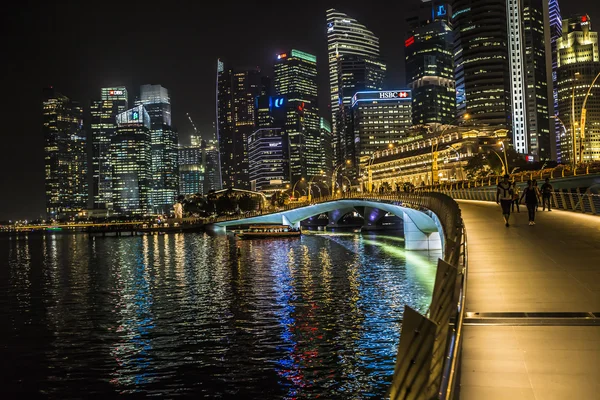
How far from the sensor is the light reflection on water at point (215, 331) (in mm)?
17922

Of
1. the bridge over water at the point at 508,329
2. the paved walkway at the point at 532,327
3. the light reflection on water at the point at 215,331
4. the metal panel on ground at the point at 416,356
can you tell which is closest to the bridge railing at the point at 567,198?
the light reflection on water at the point at 215,331

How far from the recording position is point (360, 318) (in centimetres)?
2691

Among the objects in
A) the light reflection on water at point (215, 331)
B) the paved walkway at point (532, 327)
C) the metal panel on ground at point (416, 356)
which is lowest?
the light reflection on water at point (215, 331)

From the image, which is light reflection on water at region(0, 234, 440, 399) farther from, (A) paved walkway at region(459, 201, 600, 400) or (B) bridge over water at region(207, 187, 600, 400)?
(B) bridge over water at region(207, 187, 600, 400)

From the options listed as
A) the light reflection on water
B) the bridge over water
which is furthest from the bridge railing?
the bridge over water

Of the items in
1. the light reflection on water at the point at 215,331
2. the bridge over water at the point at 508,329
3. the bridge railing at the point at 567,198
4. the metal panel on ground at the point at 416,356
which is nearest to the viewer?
the metal panel on ground at the point at 416,356

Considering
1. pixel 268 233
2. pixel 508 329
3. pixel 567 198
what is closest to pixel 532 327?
pixel 508 329

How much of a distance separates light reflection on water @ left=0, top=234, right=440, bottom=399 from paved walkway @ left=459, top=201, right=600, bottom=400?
4839mm

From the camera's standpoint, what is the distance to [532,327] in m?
10.8

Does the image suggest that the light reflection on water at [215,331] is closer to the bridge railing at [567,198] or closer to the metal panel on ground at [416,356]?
the metal panel on ground at [416,356]

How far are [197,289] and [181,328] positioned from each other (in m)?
14.3

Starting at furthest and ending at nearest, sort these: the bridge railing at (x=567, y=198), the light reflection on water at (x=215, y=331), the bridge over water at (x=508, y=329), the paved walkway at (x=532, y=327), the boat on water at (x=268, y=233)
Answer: the boat on water at (x=268, y=233) < the bridge railing at (x=567, y=198) < the light reflection on water at (x=215, y=331) < the paved walkway at (x=532, y=327) < the bridge over water at (x=508, y=329)

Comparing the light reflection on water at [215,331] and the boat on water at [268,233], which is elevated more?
the boat on water at [268,233]

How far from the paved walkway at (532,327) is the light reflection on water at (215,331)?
4.84 metres
